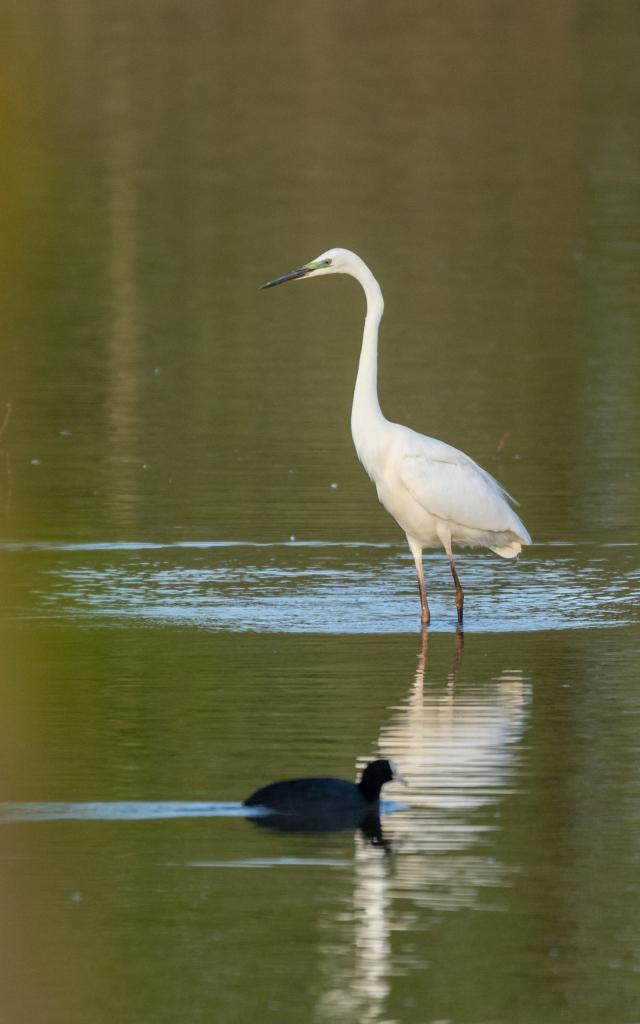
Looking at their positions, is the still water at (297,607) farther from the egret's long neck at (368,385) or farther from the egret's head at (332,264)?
the egret's head at (332,264)

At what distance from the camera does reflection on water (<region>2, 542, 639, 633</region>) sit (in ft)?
40.0

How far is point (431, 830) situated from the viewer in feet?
27.4

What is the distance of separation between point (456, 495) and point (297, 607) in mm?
1018

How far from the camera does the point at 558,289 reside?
25484 millimetres

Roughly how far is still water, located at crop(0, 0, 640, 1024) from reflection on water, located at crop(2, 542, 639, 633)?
3 cm

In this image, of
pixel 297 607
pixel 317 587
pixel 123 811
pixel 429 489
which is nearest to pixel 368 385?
pixel 429 489

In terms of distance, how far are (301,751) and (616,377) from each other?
37.4 ft

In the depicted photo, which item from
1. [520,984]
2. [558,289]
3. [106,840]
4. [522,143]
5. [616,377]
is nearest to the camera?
[520,984]

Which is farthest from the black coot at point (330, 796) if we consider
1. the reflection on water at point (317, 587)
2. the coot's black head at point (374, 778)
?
the reflection on water at point (317, 587)

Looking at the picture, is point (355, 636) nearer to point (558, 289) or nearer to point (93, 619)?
point (93, 619)

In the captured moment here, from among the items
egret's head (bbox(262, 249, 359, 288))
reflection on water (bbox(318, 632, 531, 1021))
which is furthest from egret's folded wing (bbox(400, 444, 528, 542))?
reflection on water (bbox(318, 632, 531, 1021))

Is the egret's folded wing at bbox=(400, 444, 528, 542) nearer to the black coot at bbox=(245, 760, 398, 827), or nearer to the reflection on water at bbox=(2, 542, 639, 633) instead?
the reflection on water at bbox=(2, 542, 639, 633)

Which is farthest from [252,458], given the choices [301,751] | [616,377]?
[301,751]

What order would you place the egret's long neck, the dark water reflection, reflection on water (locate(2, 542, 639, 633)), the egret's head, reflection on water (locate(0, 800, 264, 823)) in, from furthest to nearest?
1. the egret's head
2. the egret's long neck
3. reflection on water (locate(2, 542, 639, 633))
4. reflection on water (locate(0, 800, 264, 823))
5. the dark water reflection
